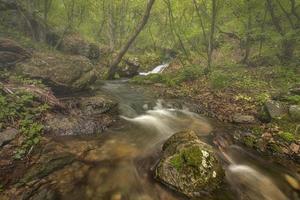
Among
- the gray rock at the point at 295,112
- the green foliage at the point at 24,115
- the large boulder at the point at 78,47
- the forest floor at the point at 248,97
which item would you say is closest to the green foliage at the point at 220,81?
the forest floor at the point at 248,97

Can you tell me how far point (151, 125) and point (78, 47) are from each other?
1232 centimetres

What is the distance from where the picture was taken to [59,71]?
938 cm

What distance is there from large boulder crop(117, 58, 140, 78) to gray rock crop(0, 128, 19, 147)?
36.5ft

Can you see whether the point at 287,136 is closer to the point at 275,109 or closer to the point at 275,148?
the point at 275,148

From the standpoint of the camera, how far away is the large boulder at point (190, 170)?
180 inches

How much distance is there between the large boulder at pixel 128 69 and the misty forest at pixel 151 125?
217 centimetres

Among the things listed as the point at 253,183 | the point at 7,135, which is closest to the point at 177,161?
the point at 253,183

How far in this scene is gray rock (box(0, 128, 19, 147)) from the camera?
536cm

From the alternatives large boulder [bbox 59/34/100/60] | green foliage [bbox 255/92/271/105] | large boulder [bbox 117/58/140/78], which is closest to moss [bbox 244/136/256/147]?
green foliage [bbox 255/92/271/105]

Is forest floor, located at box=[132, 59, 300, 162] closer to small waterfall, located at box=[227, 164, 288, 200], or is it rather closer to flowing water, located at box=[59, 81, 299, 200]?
flowing water, located at box=[59, 81, 299, 200]

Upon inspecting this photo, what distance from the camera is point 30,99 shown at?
271 inches

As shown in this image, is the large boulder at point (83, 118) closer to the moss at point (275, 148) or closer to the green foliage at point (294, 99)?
the moss at point (275, 148)

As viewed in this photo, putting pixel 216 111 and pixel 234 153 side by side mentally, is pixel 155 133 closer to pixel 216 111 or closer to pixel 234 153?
pixel 234 153

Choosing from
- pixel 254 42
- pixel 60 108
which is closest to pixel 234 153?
pixel 60 108
